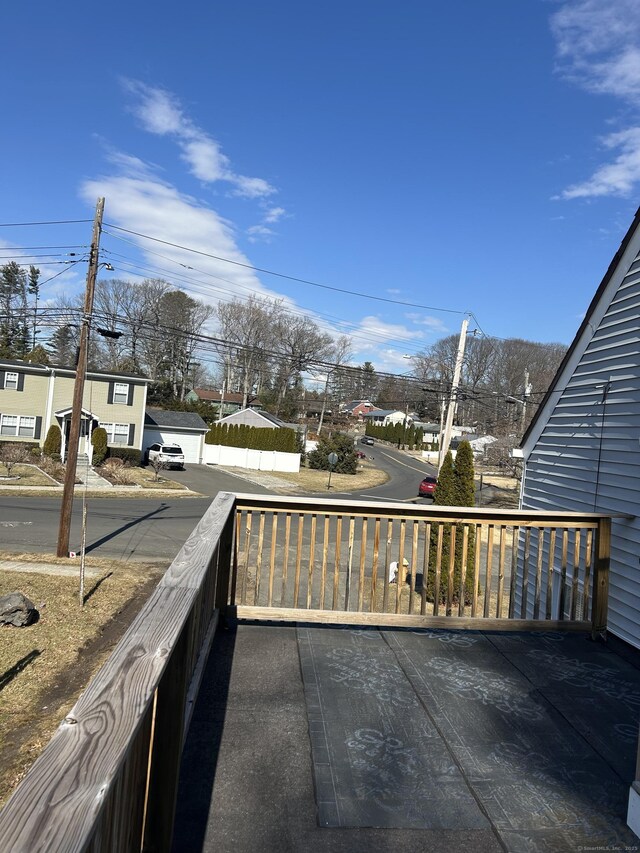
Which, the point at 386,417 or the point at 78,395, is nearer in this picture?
the point at 78,395

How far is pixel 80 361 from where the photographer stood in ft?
43.6

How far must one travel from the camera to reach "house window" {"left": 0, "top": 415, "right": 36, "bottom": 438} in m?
29.0

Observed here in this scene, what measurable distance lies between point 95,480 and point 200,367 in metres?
38.9

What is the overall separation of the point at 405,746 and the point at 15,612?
778 centimetres

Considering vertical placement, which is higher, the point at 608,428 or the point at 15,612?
the point at 608,428

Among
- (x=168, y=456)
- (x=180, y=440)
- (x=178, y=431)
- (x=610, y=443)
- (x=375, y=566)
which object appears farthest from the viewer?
(x=180, y=440)

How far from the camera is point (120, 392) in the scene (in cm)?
3139

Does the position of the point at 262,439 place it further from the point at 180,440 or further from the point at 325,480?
the point at 325,480

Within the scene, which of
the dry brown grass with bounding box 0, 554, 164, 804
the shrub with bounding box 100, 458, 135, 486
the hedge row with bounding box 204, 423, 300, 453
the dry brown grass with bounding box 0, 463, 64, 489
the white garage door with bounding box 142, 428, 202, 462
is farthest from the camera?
the hedge row with bounding box 204, 423, 300, 453

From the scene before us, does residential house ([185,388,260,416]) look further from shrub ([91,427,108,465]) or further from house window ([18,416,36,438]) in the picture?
shrub ([91,427,108,465])

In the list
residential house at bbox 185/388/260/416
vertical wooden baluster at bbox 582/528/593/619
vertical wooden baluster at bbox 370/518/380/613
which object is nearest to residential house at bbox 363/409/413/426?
residential house at bbox 185/388/260/416

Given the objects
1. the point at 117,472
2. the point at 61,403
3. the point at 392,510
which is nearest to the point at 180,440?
the point at 61,403

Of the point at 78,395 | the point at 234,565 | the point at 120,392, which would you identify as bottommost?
the point at 234,565

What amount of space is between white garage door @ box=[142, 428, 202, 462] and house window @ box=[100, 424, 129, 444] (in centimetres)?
331
